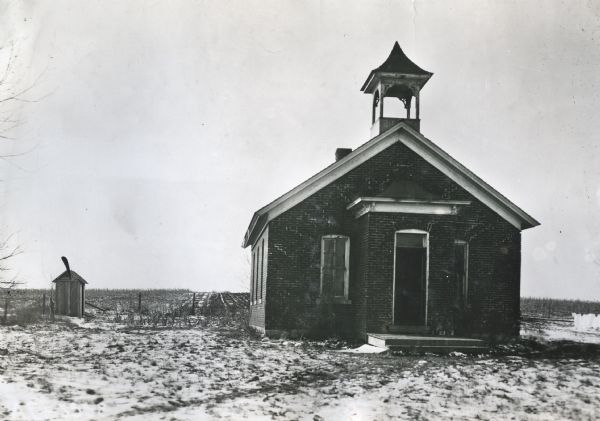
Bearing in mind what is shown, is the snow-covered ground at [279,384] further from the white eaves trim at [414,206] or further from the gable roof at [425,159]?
the gable roof at [425,159]

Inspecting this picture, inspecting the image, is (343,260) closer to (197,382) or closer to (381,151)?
(381,151)

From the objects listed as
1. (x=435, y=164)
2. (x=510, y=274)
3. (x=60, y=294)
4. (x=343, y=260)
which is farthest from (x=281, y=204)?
(x=60, y=294)

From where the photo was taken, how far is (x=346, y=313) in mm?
17438

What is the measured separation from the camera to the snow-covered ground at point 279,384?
8.11 meters

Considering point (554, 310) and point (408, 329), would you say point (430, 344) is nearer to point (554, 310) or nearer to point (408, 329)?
point (408, 329)

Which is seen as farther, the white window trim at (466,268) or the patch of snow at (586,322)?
the patch of snow at (586,322)

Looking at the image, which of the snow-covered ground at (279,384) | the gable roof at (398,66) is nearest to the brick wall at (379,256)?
the gable roof at (398,66)

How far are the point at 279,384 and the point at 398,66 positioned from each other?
12.2 metres

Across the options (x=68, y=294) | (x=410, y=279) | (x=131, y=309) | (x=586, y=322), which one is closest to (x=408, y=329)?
(x=410, y=279)

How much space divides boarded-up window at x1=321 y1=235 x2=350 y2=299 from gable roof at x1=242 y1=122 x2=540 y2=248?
4.95ft

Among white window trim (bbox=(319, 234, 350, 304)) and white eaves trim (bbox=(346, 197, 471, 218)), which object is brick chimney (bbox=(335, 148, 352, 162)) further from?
white eaves trim (bbox=(346, 197, 471, 218))

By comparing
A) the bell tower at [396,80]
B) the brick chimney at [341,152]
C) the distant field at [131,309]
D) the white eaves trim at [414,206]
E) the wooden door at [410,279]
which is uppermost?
the bell tower at [396,80]

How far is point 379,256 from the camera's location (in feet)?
53.8

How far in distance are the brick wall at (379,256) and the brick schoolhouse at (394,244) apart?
0.09 ft
